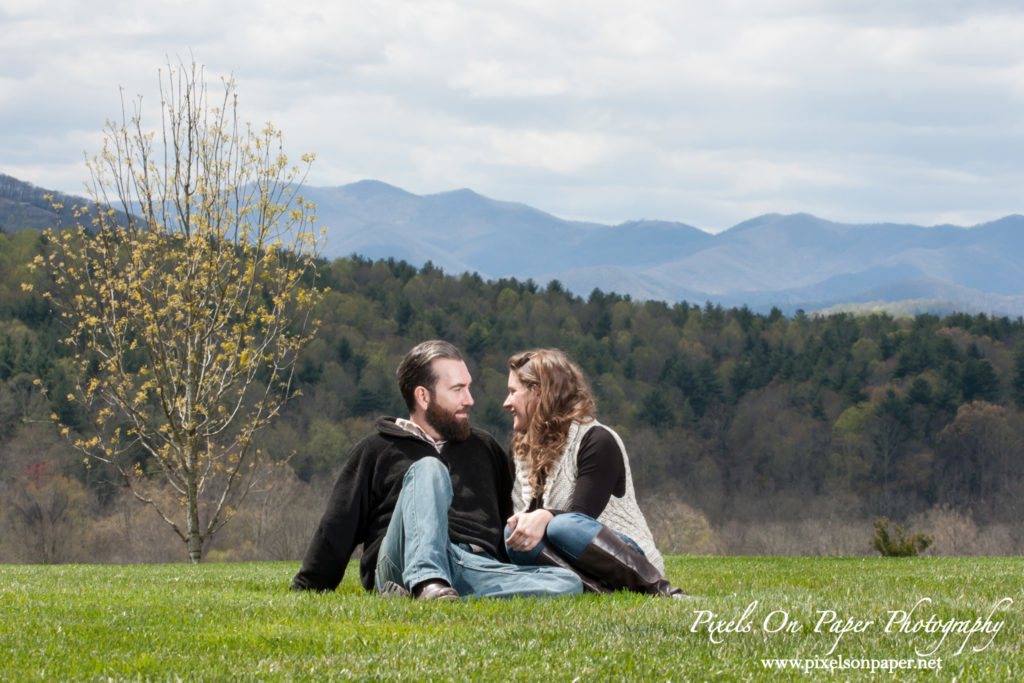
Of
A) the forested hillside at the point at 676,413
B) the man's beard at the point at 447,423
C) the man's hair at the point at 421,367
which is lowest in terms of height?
the forested hillside at the point at 676,413

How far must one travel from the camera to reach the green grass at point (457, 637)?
4121mm

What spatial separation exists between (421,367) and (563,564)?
147 cm

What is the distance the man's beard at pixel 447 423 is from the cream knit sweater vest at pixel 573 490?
0.46m

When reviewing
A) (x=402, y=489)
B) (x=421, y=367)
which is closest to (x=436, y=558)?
(x=402, y=489)

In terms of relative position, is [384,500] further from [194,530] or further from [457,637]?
[194,530]

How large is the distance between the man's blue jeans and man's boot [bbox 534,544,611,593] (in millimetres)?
71

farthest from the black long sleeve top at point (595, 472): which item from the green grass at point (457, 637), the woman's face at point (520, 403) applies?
the green grass at point (457, 637)

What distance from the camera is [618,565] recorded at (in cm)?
634

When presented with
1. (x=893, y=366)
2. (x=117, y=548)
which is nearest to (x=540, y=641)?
(x=117, y=548)

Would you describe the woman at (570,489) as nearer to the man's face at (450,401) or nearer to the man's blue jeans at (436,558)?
the man's blue jeans at (436,558)

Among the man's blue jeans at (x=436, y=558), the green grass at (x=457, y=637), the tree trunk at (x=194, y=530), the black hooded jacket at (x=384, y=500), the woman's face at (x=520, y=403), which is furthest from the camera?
the tree trunk at (x=194, y=530)

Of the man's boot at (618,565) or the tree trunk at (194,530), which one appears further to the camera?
the tree trunk at (194,530)

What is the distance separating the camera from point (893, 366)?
318ft

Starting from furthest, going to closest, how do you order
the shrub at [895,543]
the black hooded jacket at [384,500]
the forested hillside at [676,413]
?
the forested hillside at [676,413] < the shrub at [895,543] < the black hooded jacket at [384,500]
